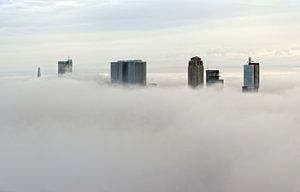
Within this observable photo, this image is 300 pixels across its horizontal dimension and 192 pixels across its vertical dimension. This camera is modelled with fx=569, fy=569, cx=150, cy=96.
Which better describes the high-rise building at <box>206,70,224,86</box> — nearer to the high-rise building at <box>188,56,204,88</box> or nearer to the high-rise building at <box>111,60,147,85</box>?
the high-rise building at <box>188,56,204,88</box>

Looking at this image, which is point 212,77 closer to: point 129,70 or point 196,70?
point 196,70

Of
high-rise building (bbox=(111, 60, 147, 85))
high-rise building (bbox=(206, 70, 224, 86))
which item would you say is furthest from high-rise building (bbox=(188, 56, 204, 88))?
high-rise building (bbox=(111, 60, 147, 85))

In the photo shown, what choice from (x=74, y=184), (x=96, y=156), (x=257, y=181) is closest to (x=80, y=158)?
(x=96, y=156)

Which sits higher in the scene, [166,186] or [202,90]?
[202,90]

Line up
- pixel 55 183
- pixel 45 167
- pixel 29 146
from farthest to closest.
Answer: pixel 29 146 < pixel 45 167 < pixel 55 183

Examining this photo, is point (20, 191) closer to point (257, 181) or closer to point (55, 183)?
point (55, 183)

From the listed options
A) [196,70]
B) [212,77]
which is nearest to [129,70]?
[196,70]

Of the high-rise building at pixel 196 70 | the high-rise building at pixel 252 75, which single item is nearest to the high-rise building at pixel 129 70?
the high-rise building at pixel 196 70

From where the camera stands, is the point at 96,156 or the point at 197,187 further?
the point at 96,156

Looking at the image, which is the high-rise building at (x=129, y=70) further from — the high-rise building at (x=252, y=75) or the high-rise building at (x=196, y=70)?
the high-rise building at (x=252, y=75)
